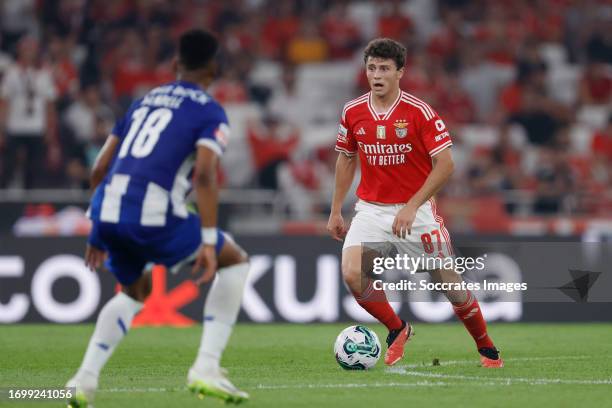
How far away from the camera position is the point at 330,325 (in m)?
14.2


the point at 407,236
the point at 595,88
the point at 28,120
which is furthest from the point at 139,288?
→ the point at 595,88

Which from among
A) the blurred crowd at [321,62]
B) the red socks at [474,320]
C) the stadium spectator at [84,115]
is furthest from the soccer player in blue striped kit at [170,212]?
the stadium spectator at [84,115]

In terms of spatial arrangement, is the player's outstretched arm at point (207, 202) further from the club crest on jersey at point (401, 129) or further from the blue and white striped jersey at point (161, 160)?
the club crest on jersey at point (401, 129)

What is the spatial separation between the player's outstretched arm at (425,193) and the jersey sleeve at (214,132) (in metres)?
2.28

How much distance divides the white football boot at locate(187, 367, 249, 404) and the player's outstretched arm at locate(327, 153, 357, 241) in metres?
2.77

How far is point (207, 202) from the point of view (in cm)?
675

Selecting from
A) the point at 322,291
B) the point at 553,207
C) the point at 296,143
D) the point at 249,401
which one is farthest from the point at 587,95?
the point at 249,401

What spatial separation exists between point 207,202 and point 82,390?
1215mm

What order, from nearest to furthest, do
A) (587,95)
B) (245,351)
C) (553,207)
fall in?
(245,351) → (553,207) → (587,95)

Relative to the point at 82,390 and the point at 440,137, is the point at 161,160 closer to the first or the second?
the point at 82,390

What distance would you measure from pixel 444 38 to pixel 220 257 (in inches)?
573

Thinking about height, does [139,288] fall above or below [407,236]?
below

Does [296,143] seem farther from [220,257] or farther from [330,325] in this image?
[220,257]

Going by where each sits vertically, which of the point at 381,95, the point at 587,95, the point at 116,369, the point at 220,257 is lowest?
the point at 116,369
